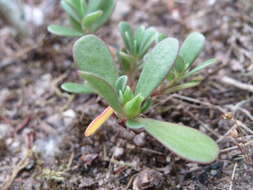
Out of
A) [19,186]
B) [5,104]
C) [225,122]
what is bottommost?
[225,122]

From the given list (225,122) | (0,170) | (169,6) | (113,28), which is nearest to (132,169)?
(225,122)

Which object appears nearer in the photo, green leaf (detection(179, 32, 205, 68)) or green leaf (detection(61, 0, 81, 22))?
green leaf (detection(179, 32, 205, 68))

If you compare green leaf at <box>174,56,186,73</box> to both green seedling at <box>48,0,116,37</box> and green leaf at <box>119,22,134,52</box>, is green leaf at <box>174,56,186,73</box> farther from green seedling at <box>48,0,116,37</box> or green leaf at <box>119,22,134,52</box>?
green seedling at <box>48,0,116,37</box>

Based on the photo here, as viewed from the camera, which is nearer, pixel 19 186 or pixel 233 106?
pixel 19 186

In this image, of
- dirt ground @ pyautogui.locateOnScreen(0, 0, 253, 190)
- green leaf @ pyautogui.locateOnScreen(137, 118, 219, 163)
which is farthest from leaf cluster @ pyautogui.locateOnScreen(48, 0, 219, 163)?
dirt ground @ pyautogui.locateOnScreen(0, 0, 253, 190)

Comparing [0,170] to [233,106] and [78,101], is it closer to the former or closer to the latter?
[78,101]
